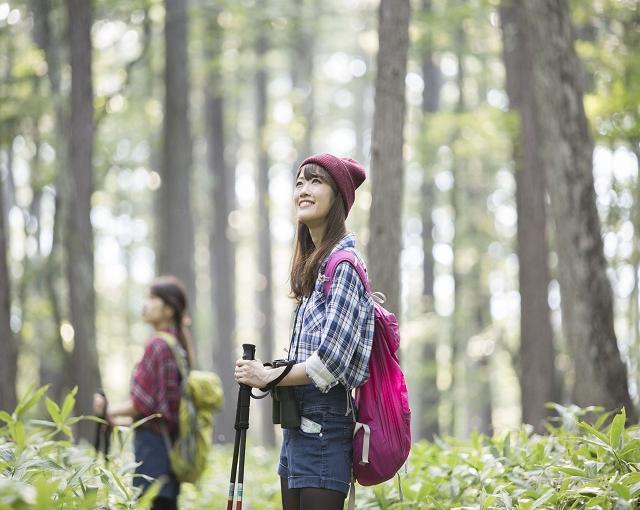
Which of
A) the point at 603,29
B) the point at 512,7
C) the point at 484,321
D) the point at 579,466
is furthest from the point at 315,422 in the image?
the point at 484,321

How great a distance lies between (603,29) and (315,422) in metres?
14.1

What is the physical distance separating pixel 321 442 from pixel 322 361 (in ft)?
1.31

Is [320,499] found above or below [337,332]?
below

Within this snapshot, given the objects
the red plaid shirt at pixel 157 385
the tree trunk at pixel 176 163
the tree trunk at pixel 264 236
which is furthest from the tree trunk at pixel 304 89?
the red plaid shirt at pixel 157 385

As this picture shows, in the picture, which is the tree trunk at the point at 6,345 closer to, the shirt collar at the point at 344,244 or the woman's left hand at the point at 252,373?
the woman's left hand at the point at 252,373

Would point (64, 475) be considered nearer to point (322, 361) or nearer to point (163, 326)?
point (322, 361)

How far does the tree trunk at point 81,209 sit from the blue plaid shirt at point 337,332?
8290mm

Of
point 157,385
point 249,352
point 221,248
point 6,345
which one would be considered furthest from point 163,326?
point 221,248

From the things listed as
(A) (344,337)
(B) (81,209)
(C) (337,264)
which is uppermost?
(B) (81,209)

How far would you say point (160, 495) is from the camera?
5887 mm

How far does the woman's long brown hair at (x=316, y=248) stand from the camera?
12.6 feet

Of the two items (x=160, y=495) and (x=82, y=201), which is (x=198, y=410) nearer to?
(x=160, y=495)

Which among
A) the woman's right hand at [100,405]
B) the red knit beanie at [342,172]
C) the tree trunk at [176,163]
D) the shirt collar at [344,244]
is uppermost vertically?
the tree trunk at [176,163]

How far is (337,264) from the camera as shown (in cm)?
368
